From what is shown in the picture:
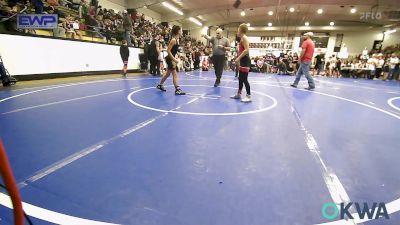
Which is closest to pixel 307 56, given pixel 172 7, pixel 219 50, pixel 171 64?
pixel 219 50

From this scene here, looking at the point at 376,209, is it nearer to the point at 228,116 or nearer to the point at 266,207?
the point at 266,207

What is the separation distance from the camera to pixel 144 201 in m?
1.86

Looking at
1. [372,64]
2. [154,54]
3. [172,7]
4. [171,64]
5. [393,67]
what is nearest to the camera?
[171,64]

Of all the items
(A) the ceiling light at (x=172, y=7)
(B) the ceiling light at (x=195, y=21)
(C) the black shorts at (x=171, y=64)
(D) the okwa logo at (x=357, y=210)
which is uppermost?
(A) the ceiling light at (x=172, y=7)

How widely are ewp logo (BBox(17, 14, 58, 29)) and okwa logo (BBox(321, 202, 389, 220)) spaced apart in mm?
8415

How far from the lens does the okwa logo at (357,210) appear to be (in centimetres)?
177

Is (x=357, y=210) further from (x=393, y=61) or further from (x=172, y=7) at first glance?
(x=172, y=7)

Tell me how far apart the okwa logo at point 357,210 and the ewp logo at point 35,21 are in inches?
331

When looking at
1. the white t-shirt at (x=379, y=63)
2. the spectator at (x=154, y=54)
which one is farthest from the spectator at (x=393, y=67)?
the spectator at (x=154, y=54)

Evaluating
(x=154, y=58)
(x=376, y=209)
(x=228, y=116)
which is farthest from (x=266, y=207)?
(x=154, y=58)

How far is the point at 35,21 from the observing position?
747cm

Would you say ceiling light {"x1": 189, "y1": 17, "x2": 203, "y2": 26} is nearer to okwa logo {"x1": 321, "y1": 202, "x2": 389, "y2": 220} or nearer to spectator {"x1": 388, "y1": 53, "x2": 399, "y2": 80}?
spectator {"x1": 388, "y1": 53, "x2": 399, "y2": 80}

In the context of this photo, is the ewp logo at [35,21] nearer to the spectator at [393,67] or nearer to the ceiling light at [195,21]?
the spectator at [393,67]

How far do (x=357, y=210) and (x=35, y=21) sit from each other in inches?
358
